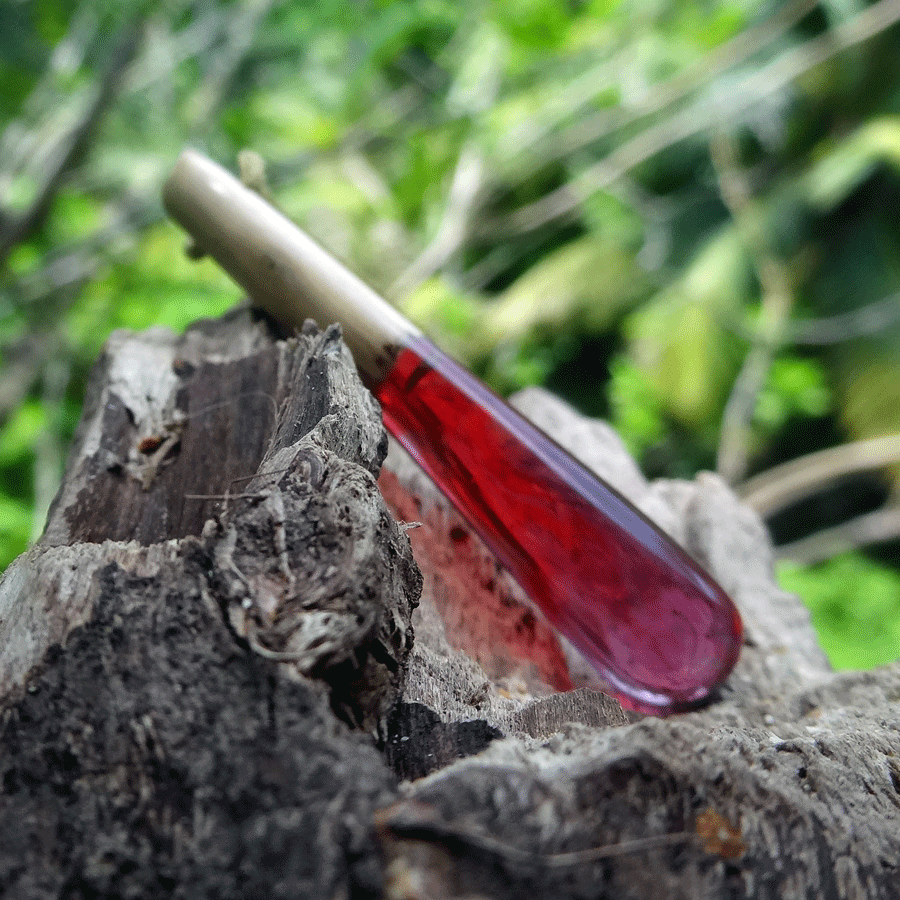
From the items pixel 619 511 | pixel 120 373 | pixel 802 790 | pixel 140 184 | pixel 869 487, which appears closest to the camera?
pixel 802 790

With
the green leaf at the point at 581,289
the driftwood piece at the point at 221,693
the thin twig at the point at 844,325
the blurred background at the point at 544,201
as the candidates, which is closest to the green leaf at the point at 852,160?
the blurred background at the point at 544,201

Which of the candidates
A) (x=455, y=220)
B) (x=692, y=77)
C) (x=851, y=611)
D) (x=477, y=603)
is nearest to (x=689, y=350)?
(x=692, y=77)

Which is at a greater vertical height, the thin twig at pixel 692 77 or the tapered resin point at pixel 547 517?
the thin twig at pixel 692 77

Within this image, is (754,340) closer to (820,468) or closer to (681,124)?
(820,468)

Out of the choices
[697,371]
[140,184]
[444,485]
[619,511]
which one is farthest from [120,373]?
[697,371]

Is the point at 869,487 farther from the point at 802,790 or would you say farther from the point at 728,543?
the point at 802,790

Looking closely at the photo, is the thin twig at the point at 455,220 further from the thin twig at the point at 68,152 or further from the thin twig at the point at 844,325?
the thin twig at the point at 844,325
